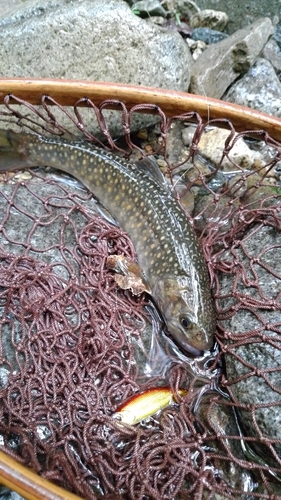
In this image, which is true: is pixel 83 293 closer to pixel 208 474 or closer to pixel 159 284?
pixel 159 284

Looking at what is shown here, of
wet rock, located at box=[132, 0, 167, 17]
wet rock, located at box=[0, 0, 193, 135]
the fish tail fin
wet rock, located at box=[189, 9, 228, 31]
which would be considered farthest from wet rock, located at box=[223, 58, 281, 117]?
the fish tail fin

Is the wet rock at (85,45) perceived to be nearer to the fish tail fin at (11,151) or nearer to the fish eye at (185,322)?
the fish tail fin at (11,151)

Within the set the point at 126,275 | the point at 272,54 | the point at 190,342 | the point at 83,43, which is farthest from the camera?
the point at 272,54

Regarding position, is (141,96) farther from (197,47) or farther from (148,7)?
(148,7)

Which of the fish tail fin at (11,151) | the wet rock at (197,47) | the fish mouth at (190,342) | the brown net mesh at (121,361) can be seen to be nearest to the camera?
the brown net mesh at (121,361)

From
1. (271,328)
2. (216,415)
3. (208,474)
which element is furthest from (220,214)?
(208,474)

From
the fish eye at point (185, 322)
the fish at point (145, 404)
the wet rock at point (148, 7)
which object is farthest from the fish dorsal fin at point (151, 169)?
the wet rock at point (148, 7)

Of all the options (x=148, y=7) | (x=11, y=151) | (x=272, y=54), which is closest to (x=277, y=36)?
(x=272, y=54)
